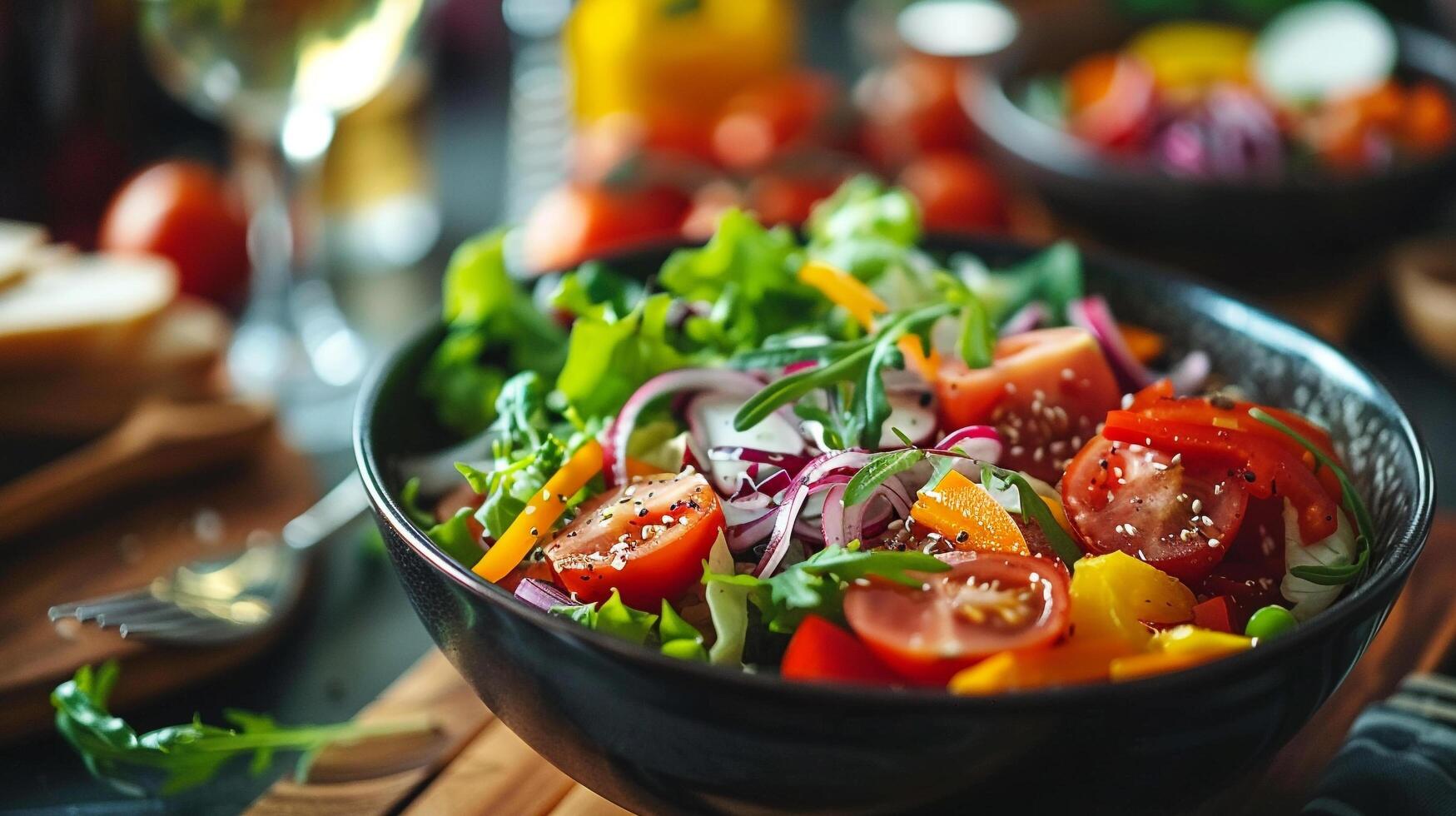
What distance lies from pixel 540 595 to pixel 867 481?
347mm

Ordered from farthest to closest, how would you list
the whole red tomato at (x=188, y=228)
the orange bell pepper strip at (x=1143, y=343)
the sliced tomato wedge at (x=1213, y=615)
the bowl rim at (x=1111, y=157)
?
the whole red tomato at (x=188, y=228)
the bowl rim at (x=1111, y=157)
the orange bell pepper strip at (x=1143, y=343)
the sliced tomato wedge at (x=1213, y=615)

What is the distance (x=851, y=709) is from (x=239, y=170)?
111 inches

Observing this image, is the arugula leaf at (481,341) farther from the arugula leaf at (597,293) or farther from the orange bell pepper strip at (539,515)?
the orange bell pepper strip at (539,515)

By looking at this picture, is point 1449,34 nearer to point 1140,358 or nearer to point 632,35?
point 632,35

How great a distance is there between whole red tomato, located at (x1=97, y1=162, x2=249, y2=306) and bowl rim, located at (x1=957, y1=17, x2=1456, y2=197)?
171 cm

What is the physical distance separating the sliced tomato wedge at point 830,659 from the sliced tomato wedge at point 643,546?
0.17 metres

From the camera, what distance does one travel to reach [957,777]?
1.05 meters

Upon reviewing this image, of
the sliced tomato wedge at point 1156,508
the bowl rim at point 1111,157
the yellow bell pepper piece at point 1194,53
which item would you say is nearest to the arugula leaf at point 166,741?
the sliced tomato wedge at point 1156,508

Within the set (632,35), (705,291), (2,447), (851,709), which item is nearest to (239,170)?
(632,35)

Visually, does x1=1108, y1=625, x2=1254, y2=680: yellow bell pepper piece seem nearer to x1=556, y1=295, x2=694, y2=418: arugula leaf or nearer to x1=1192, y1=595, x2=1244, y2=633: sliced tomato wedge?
x1=1192, y1=595, x2=1244, y2=633: sliced tomato wedge

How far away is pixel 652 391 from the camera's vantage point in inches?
59.3

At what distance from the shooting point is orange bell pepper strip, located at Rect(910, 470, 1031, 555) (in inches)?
49.0

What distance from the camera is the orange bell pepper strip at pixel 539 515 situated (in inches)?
52.1

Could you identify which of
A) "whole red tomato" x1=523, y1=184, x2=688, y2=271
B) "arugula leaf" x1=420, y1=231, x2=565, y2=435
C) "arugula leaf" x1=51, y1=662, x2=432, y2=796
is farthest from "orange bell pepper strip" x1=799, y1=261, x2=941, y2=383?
"whole red tomato" x1=523, y1=184, x2=688, y2=271
